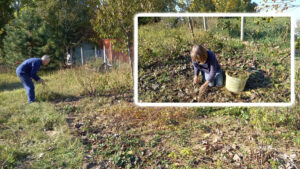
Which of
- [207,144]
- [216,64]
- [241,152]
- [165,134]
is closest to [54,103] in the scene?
[165,134]

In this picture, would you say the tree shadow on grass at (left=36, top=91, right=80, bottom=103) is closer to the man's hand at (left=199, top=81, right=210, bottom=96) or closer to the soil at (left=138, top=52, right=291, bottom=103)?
the soil at (left=138, top=52, right=291, bottom=103)

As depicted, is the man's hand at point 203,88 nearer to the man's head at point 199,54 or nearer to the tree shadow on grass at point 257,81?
the man's head at point 199,54

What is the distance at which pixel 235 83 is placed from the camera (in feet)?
5.05

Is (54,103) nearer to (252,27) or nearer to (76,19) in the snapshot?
(252,27)

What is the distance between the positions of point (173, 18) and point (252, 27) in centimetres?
62

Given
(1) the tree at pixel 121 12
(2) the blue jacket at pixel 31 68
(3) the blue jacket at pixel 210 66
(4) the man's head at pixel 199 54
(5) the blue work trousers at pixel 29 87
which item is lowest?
(5) the blue work trousers at pixel 29 87

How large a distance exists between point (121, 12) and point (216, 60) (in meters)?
3.96

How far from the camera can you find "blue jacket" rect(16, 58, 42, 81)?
675cm

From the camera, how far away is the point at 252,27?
1.81m

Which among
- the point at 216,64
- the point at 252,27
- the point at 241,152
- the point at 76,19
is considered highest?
the point at 76,19

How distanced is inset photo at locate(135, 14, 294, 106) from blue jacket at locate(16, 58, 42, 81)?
539 centimetres

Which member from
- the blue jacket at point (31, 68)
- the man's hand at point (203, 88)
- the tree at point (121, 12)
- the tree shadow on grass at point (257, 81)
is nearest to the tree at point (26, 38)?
the blue jacket at point (31, 68)

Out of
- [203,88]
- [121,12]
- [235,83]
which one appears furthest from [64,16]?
[235,83]

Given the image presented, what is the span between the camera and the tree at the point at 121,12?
4551 millimetres
